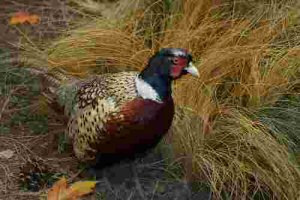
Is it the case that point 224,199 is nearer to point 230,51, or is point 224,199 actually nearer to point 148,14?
point 230,51

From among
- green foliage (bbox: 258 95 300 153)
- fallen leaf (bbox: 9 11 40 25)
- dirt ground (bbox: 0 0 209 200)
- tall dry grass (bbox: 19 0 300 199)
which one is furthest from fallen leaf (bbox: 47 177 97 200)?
fallen leaf (bbox: 9 11 40 25)

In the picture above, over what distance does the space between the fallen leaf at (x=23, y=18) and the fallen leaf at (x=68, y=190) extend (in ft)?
5.79

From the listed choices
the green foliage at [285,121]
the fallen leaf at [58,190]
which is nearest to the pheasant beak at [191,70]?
the green foliage at [285,121]

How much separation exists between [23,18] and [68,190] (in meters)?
1.87

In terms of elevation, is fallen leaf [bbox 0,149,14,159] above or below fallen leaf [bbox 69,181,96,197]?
above

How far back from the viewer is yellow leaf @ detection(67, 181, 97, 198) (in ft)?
10.6

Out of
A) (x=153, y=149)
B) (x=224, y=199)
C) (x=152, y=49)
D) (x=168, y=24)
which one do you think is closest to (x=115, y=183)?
(x=153, y=149)

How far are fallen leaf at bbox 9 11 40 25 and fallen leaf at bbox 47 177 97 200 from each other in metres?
1.76

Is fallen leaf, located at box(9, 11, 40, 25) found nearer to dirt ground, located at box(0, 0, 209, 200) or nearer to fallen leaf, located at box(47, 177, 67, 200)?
dirt ground, located at box(0, 0, 209, 200)

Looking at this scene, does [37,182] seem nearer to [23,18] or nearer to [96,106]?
[96,106]

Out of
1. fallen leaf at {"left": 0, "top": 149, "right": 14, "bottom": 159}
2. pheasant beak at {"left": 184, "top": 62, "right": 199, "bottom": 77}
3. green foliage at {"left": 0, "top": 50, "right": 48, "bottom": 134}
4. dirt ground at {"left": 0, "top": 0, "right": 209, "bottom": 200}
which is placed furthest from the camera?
green foliage at {"left": 0, "top": 50, "right": 48, "bottom": 134}

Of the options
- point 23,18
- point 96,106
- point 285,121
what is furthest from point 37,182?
point 23,18

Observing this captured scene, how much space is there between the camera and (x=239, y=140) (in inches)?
134

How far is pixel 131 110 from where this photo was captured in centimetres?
314
